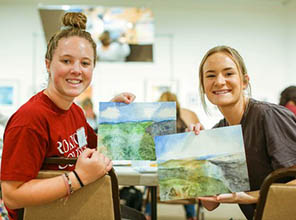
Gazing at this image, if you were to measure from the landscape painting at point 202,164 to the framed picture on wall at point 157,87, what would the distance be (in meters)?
4.60

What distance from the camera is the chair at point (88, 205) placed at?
100 centimetres

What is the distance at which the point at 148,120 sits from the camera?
1361mm

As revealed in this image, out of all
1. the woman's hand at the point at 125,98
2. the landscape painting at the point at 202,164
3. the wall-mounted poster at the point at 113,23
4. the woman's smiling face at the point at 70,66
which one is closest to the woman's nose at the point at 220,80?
the landscape painting at the point at 202,164

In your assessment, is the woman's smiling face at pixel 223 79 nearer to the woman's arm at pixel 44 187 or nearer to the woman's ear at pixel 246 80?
the woman's ear at pixel 246 80

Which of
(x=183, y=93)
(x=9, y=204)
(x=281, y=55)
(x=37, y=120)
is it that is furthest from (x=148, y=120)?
(x=281, y=55)

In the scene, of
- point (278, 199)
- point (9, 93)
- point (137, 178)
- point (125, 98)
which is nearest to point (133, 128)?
point (125, 98)

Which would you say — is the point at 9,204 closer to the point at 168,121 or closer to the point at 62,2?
the point at 168,121

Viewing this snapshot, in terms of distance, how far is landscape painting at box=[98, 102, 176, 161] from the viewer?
4.40ft

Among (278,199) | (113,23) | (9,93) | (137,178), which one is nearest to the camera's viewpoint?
(278,199)

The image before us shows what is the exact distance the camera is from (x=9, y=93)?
18.3 feet

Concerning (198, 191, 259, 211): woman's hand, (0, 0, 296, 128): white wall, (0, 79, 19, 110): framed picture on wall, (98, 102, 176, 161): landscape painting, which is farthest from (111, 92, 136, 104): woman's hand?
(0, 79, 19, 110): framed picture on wall

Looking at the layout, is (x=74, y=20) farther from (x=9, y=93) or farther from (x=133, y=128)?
(x=9, y=93)

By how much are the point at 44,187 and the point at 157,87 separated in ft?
15.9

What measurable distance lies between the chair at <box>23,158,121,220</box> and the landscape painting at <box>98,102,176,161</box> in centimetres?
32
